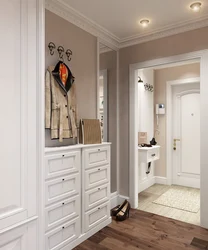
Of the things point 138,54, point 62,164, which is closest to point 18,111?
point 62,164

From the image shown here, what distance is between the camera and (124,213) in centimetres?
308

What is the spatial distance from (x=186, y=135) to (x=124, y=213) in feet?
7.88

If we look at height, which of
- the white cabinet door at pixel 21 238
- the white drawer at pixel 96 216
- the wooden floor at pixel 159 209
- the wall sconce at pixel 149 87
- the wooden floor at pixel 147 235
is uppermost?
the wall sconce at pixel 149 87

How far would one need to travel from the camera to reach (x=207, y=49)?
8.98 ft

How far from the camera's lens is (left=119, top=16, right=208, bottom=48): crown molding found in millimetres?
2785

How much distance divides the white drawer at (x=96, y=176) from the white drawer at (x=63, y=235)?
0.43 m

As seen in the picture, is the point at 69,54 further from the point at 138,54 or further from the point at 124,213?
the point at 124,213

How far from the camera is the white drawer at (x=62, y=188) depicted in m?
2.01

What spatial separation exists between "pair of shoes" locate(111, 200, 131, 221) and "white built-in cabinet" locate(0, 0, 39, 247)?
2151mm

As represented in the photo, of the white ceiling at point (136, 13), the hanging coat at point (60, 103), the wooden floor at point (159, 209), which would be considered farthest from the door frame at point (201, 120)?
the hanging coat at point (60, 103)

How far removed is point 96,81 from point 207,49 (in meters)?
1.56

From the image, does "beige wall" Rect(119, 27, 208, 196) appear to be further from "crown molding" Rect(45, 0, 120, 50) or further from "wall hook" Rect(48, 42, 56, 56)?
"wall hook" Rect(48, 42, 56, 56)

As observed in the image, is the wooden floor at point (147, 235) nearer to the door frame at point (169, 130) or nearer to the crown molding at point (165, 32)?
the door frame at point (169, 130)

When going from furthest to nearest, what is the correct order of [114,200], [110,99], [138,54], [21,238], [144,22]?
[110,99] < [114,200] < [138,54] < [144,22] < [21,238]
